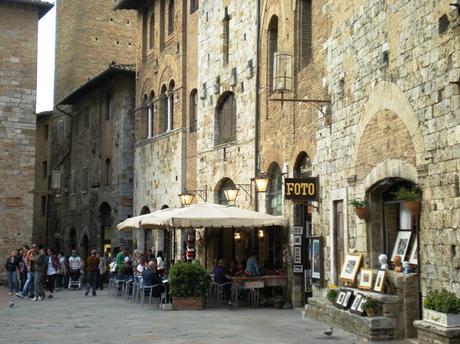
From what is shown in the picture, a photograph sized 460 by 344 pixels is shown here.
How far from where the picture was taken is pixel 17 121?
27.2 metres

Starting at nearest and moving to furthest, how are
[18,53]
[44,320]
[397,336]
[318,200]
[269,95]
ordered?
[397,336] → [44,320] → [318,200] → [269,95] → [18,53]

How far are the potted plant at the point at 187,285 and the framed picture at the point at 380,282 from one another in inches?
180

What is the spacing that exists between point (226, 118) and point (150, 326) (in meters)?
9.26

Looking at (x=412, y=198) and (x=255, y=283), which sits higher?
(x=412, y=198)

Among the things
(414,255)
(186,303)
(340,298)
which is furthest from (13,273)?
(414,255)

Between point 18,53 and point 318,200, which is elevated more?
point 18,53

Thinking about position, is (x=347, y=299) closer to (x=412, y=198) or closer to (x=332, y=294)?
(x=332, y=294)

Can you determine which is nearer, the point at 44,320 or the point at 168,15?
the point at 44,320

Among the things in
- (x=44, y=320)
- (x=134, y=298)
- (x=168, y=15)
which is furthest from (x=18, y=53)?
(x=44, y=320)

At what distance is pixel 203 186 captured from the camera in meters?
21.2

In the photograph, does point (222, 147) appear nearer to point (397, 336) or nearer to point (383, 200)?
point (383, 200)

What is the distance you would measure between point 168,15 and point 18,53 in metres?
6.64

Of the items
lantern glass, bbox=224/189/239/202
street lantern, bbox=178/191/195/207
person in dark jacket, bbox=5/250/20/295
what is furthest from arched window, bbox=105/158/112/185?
lantern glass, bbox=224/189/239/202

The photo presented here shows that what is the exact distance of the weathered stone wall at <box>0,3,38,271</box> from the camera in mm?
26516
